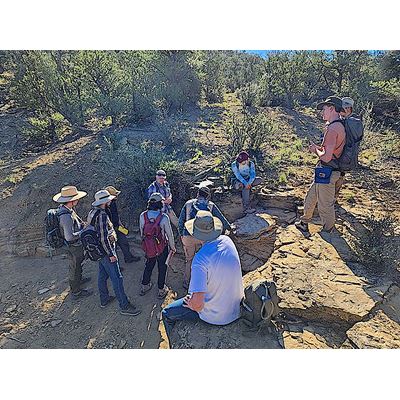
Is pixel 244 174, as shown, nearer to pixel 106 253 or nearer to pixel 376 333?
pixel 106 253

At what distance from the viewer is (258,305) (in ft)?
11.2

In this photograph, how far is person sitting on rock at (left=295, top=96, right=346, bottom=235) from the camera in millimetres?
4844

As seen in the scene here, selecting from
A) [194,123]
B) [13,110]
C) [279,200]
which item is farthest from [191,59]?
[279,200]

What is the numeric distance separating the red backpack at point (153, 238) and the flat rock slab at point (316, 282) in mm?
1318

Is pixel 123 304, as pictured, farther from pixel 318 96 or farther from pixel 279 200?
pixel 318 96

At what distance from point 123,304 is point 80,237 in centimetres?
116

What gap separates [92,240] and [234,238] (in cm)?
239

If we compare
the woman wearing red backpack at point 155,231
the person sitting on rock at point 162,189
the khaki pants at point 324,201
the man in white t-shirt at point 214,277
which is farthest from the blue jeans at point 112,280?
the khaki pants at point 324,201

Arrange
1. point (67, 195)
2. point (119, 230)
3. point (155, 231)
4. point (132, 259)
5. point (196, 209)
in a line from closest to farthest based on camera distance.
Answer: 1. point (196, 209)
2. point (155, 231)
3. point (67, 195)
4. point (119, 230)
5. point (132, 259)

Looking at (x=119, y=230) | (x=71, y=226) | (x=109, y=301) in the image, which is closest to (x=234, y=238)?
(x=119, y=230)

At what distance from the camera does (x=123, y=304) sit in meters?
5.09

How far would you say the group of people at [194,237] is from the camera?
3.32 metres

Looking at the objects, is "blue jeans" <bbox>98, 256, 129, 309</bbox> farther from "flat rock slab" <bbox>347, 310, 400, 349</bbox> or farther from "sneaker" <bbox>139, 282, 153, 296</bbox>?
"flat rock slab" <bbox>347, 310, 400, 349</bbox>

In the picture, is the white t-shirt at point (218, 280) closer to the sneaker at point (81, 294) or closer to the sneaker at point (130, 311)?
the sneaker at point (130, 311)
